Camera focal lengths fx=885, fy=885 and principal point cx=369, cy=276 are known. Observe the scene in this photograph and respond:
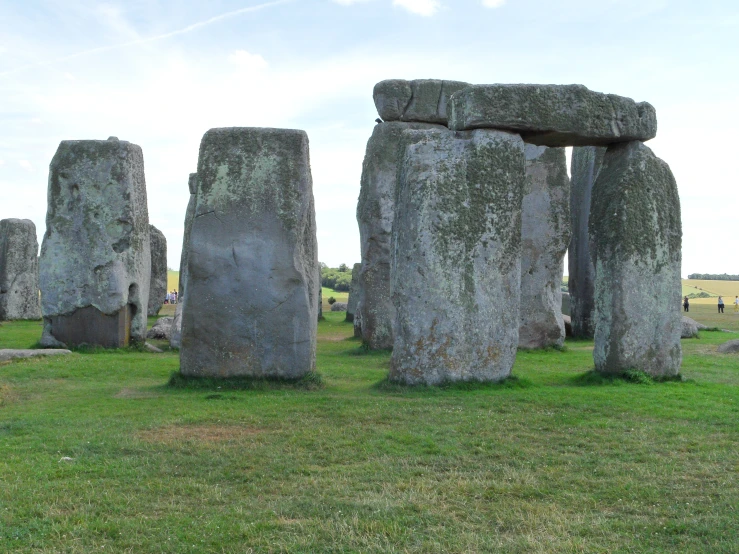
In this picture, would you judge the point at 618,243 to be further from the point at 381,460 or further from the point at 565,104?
the point at 381,460

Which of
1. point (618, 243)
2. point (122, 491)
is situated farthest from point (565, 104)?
point (122, 491)

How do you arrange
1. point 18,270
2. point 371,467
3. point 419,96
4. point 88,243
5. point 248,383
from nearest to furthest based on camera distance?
point 371,467 → point 248,383 → point 88,243 → point 419,96 → point 18,270

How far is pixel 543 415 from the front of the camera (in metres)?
9.43

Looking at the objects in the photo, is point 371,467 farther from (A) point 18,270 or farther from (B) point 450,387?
(A) point 18,270

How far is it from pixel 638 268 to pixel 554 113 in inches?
91.5

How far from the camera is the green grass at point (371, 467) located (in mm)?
5688

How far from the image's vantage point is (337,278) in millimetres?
59250

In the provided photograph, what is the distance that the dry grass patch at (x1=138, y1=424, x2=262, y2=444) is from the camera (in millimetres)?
8242

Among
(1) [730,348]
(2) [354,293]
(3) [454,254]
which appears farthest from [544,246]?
(2) [354,293]

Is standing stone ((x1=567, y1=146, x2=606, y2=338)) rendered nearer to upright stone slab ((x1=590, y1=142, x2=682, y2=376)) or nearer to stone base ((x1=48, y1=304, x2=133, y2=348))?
upright stone slab ((x1=590, y1=142, x2=682, y2=376))

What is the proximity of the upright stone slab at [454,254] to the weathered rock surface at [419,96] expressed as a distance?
6.18m

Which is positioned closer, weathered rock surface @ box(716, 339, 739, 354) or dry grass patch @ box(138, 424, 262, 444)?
dry grass patch @ box(138, 424, 262, 444)

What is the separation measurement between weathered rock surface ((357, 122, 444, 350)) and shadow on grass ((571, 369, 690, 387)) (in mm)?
5769

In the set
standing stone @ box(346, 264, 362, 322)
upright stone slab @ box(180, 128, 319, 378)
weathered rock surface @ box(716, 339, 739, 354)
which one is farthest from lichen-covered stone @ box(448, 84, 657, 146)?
standing stone @ box(346, 264, 362, 322)
